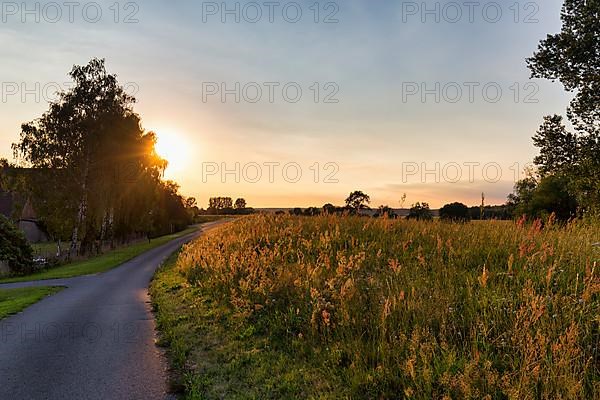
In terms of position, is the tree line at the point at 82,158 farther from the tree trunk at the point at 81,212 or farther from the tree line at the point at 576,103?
the tree line at the point at 576,103

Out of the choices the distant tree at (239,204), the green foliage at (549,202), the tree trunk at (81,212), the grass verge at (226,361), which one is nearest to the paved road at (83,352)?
the grass verge at (226,361)

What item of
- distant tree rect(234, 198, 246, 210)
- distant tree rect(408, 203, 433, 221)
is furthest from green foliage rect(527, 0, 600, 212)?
distant tree rect(234, 198, 246, 210)

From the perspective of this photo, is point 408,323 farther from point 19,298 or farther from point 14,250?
point 14,250

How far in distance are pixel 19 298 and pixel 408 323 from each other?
16952 mm

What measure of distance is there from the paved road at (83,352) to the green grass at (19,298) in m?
0.48

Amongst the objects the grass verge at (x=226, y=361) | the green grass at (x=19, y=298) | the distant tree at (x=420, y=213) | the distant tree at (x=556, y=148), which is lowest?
the green grass at (x=19, y=298)

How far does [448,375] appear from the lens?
15.6 feet

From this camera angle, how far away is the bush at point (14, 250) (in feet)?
97.3

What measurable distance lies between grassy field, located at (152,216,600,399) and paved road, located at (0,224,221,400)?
2.02 ft

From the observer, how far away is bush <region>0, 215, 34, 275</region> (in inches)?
1168

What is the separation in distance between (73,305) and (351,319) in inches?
463

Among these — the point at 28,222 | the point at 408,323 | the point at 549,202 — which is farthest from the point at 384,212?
the point at 28,222

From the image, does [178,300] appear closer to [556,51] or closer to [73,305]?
[73,305]

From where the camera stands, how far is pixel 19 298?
55.4 feet
